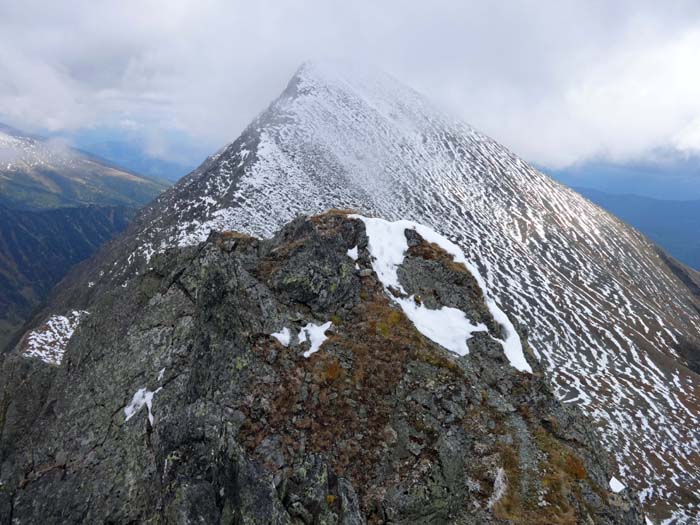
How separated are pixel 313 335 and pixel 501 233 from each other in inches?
4337

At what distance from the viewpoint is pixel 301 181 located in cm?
11388

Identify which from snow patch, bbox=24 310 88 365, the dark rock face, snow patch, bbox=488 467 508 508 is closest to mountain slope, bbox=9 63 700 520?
snow patch, bbox=24 310 88 365

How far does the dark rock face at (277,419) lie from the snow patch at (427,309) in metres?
0.83

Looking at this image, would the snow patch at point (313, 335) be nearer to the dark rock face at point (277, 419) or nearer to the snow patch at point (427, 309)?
the dark rock face at point (277, 419)

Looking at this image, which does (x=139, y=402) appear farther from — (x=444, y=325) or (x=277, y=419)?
(x=444, y=325)

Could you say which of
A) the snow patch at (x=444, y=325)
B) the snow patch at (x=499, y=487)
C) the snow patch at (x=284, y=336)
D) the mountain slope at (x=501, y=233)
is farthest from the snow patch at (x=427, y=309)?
the mountain slope at (x=501, y=233)

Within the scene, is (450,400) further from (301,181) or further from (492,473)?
(301,181)

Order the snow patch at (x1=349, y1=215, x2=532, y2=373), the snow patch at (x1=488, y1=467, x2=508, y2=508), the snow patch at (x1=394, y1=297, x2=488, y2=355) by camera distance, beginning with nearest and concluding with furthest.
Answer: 1. the snow patch at (x1=488, y1=467, x2=508, y2=508)
2. the snow patch at (x1=394, y1=297, x2=488, y2=355)
3. the snow patch at (x1=349, y1=215, x2=532, y2=373)

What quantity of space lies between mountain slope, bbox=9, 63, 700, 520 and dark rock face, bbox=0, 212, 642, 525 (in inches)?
1624

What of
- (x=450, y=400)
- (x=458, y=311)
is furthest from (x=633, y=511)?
(x=458, y=311)

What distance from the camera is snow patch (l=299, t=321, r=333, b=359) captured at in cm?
1825

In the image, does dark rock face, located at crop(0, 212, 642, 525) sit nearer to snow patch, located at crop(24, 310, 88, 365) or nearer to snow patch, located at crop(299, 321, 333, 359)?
snow patch, located at crop(299, 321, 333, 359)

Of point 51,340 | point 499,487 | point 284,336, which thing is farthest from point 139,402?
point 51,340

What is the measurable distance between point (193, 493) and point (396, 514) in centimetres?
637
